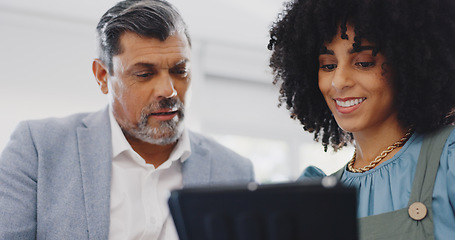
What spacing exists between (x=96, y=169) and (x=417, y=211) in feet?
3.64

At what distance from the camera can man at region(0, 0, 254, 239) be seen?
1.69 m

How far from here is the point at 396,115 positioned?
4.62 ft

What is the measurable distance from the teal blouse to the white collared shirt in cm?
67

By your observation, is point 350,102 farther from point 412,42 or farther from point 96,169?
point 96,169

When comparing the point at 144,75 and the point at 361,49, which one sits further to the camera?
the point at 144,75

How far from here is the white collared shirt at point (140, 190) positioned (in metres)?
1.74

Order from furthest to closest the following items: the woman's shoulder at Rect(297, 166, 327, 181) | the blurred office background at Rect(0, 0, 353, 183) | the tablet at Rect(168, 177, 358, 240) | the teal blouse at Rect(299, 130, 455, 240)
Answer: the blurred office background at Rect(0, 0, 353, 183)
the woman's shoulder at Rect(297, 166, 327, 181)
the teal blouse at Rect(299, 130, 455, 240)
the tablet at Rect(168, 177, 358, 240)

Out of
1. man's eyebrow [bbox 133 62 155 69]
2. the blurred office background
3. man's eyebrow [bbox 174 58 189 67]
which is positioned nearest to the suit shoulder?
man's eyebrow [bbox 133 62 155 69]

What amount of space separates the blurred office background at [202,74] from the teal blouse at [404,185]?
2.25m

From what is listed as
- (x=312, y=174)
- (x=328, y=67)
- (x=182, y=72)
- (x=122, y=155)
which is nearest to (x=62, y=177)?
(x=122, y=155)

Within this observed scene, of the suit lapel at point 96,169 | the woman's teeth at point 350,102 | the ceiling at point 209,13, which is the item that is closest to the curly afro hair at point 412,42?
the woman's teeth at point 350,102

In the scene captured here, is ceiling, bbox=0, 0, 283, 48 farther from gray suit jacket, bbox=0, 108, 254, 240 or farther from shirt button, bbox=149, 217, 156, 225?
shirt button, bbox=149, 217, 156, 225

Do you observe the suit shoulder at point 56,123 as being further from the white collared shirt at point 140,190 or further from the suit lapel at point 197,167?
the suit lapel at point 197,167

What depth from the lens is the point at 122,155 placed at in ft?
6.24
